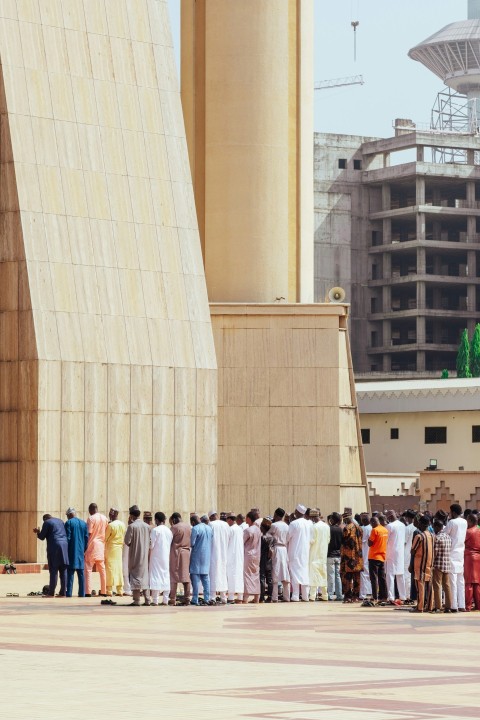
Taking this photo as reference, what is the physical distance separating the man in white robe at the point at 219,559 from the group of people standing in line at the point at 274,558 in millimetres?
15

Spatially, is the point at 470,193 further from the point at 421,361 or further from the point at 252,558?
the point at 252,558

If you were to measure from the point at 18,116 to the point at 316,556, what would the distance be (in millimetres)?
11409

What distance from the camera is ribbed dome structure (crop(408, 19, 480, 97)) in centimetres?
13150

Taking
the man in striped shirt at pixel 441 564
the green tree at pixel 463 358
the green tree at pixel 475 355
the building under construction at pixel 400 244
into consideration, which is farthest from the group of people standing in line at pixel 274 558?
the building under construction at pixel 400 244

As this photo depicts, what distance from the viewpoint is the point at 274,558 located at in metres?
25.2

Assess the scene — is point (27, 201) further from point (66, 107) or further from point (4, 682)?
point (4, 682)

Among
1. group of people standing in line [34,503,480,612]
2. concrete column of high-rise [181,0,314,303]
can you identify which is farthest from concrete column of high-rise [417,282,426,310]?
group of people standing in line [34,503,480,612]

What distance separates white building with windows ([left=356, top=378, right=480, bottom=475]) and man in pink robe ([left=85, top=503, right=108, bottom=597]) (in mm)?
40228

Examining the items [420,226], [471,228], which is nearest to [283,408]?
[420,226]

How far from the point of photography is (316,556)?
83.5 ft

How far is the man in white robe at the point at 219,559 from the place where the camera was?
24516 millimetres

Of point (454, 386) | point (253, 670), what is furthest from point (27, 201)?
point (454, 386)

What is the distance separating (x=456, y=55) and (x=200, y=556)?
113 meters

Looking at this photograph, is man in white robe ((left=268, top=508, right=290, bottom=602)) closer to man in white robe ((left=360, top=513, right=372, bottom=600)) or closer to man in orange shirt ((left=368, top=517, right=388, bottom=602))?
man in white robe ((left=360, top=513, right=372, bottom=600))
